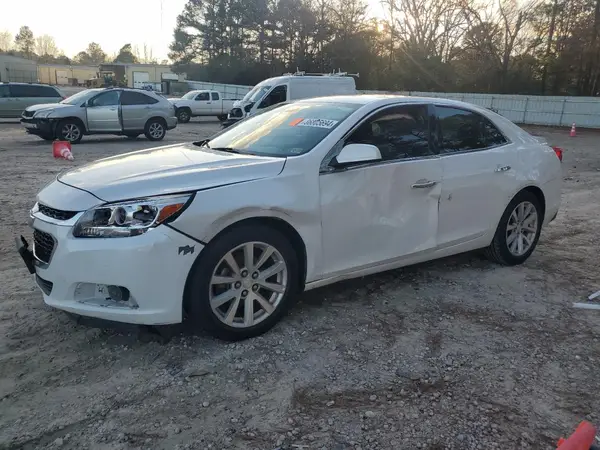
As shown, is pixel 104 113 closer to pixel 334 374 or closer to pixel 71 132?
pixel 71 132

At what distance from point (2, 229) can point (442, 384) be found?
5316 mm

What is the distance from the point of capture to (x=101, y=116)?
15.5m

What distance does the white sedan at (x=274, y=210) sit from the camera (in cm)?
312

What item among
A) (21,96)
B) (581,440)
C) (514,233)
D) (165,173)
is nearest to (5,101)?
(21,96)

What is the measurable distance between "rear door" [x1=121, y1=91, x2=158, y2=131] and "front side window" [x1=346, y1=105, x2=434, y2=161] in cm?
1329

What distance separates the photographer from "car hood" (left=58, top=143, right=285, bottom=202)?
10.5 ft

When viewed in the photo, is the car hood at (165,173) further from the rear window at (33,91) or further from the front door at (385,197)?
the rear window at (33,91)

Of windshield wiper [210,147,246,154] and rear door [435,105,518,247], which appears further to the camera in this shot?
rear door [435,105,518,247]

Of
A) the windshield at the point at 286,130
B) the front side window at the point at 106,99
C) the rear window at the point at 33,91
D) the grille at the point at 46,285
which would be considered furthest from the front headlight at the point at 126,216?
the rear window at the point at 33,91

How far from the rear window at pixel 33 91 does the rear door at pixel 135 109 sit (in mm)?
5640

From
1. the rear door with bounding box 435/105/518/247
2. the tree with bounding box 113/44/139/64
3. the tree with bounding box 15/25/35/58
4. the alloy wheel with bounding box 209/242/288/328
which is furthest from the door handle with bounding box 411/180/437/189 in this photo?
the tree with bounding box 15/25/35/58

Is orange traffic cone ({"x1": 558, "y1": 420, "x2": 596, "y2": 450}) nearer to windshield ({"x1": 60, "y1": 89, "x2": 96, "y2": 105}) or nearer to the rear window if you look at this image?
windshield ({"x1": 60, "y1": 89, "x2": 96, "y2": 105})

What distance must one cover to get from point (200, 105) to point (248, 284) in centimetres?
2439

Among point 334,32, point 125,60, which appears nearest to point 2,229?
point 334,32
